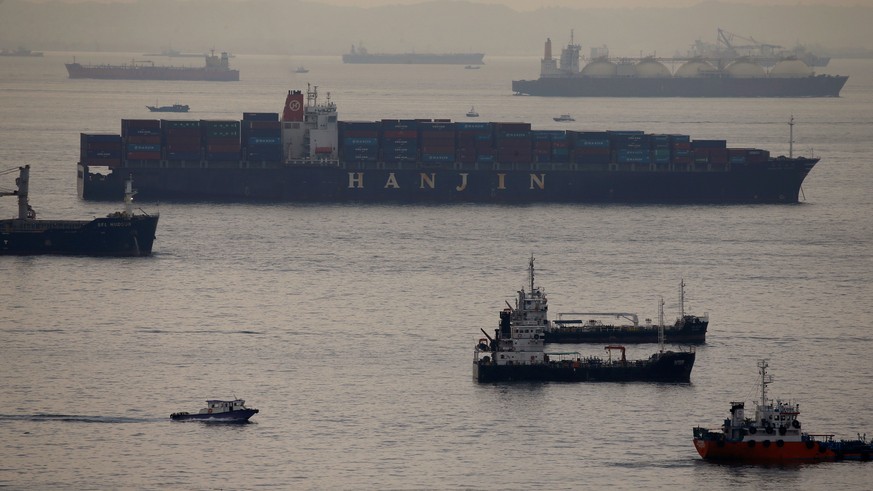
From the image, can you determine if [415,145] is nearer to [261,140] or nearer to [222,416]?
[261,140]

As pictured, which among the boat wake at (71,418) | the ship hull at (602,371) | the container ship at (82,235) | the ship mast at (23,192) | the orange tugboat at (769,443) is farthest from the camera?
the container ship at (82,235)

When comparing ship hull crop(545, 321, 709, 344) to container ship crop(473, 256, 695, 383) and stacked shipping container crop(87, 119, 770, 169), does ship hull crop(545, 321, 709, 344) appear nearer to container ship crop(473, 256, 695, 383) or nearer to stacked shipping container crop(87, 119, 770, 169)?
container ship crop(473, 256, 695, 383)

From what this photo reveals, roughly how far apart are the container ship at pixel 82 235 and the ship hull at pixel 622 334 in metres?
35.5

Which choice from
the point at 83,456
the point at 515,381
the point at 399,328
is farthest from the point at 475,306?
the point at 83,456

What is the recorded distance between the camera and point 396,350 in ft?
253

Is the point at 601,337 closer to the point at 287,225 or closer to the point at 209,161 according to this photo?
the point at 287,225

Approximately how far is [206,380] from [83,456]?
11682 mm

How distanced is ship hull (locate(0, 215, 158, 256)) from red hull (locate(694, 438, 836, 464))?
5355 centimetres

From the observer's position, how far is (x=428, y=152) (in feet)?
456

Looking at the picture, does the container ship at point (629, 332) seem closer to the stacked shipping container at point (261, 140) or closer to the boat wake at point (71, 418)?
the boat wake at point (71, 418)

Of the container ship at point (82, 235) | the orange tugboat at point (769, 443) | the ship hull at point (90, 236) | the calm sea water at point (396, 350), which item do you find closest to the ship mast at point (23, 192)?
the container ship at point (82, 235)

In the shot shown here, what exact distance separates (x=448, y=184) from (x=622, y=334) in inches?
2429

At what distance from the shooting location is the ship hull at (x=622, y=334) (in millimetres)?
78750

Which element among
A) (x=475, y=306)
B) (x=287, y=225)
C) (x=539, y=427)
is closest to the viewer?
(x=539, y=427)
